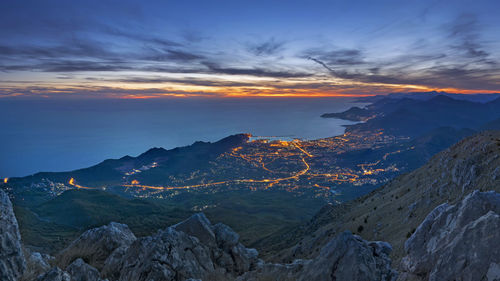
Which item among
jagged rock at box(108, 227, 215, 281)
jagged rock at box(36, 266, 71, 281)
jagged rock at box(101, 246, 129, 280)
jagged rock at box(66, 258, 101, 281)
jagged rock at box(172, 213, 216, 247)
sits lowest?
jagged rock at box(172, 213, 216, 247)

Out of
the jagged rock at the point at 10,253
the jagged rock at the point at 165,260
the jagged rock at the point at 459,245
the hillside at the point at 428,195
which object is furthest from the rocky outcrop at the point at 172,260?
the jagged rock at the point at 459,245

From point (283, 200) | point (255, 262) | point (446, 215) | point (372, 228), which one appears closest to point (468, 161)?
point (372, 228)

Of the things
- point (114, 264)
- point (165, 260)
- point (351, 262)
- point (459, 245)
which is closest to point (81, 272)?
point (114, 264)

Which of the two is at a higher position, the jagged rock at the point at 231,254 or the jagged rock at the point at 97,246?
the jagged rock at the point at 97,246

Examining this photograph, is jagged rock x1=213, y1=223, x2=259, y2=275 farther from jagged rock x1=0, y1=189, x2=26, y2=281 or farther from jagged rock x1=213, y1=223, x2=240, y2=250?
jagged rock x1=0, y1=189, x2=26, y2=281

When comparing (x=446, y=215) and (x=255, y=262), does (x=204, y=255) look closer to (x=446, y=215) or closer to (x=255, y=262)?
(x=255, y=262)

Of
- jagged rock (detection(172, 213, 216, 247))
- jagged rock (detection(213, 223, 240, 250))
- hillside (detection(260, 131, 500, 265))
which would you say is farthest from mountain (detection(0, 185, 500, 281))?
hillside (detection(260, 131, 500, 265))

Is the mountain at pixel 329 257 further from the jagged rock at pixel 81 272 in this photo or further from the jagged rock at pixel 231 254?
the jagged rock at pixel 231 254
